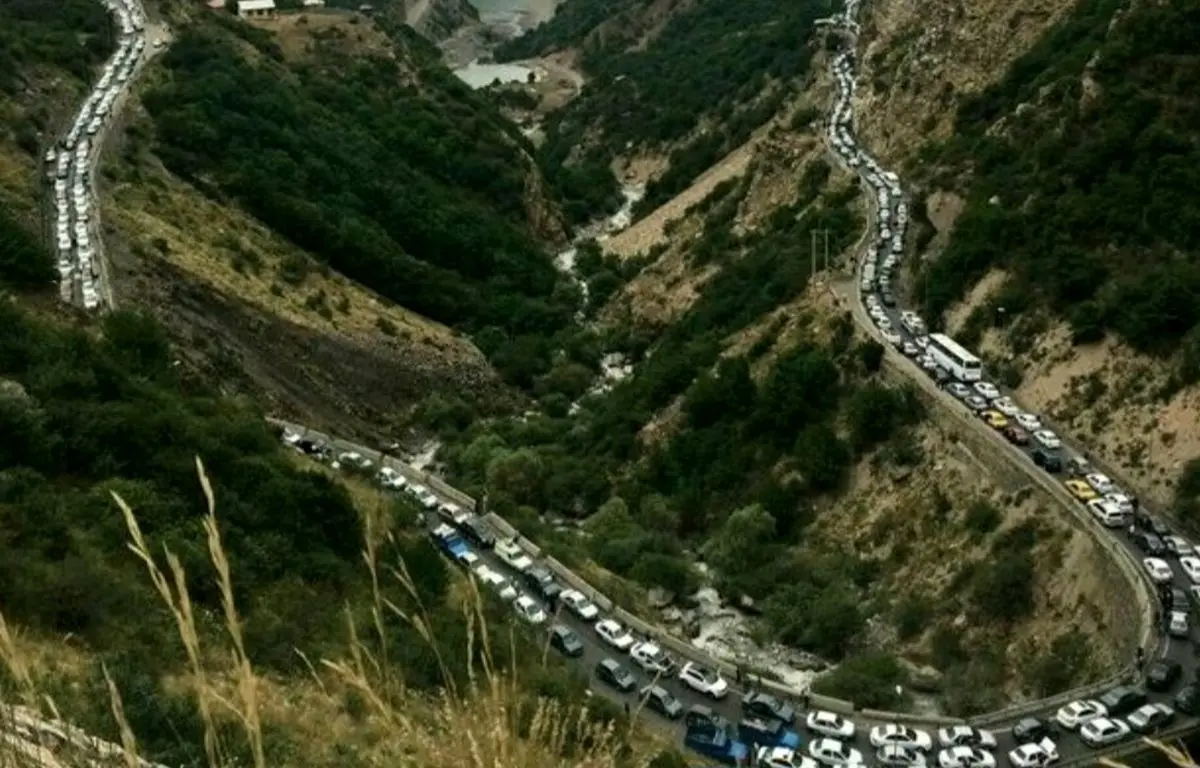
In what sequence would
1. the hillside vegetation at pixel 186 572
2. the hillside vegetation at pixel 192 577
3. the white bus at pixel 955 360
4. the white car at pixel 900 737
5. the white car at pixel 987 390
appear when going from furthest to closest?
the white bus at pixel 955 360, the white car at pixel 987 390, the white car at pixel 900 737, the hillside vegetation at pixel 186 572, the hillside vegetation at pixel 192 577

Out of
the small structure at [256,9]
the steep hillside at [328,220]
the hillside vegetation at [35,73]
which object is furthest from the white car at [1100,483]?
the small structure at [256,9]

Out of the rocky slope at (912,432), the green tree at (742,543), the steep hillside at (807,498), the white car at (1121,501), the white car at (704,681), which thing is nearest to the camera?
the white car at (704,681)

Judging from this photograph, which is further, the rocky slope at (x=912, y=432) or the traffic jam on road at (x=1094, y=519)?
the rocky slope at (x=912, y=432)

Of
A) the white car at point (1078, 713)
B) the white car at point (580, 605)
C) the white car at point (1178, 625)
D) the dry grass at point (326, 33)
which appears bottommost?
the white car at point (580, 605)

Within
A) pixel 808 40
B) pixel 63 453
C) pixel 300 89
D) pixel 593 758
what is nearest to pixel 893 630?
pixel 63 453

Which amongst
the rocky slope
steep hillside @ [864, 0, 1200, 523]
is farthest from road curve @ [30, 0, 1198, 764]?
steep hillside @ [864, 0, 1200, 523]

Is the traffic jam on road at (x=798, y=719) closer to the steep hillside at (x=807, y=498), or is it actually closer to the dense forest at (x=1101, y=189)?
the steep hillside at (x=807, y=498)

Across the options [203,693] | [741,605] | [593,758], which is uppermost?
[203,693]

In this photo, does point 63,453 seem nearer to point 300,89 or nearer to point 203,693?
point 203,693
